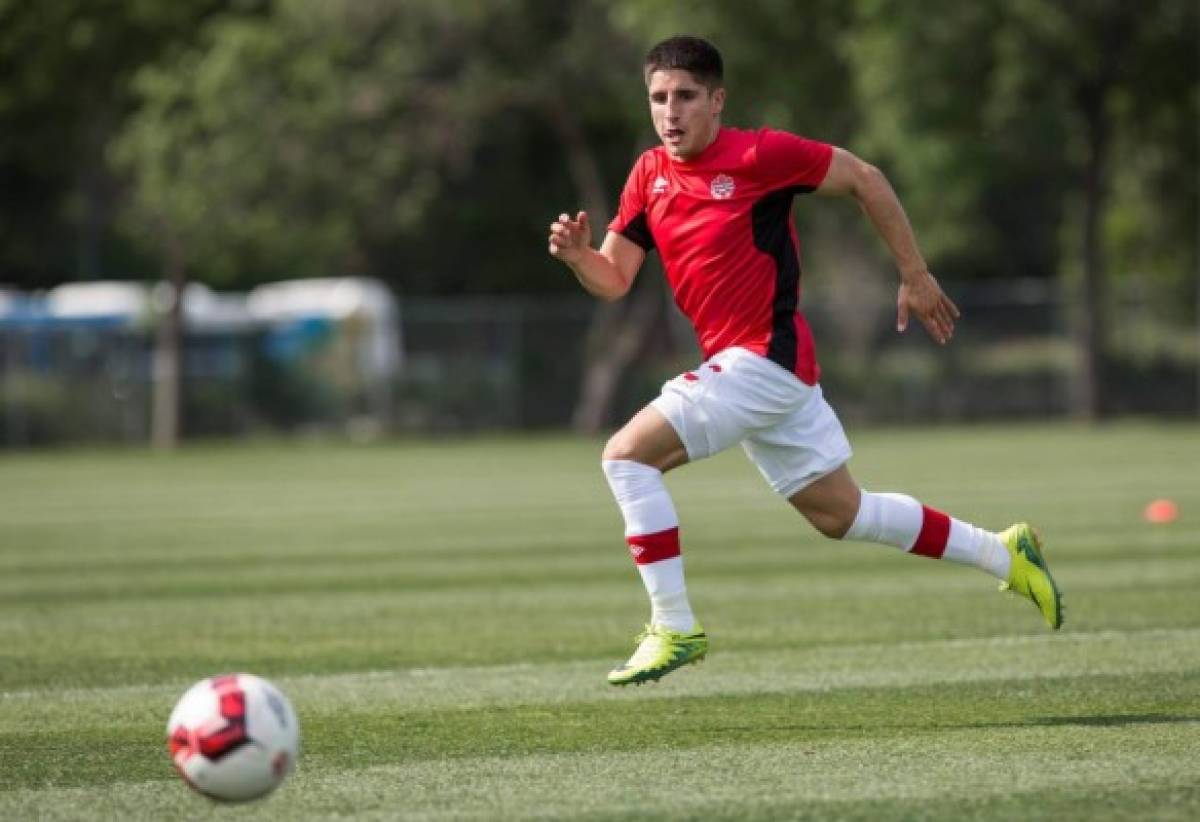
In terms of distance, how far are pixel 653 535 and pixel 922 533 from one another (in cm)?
111

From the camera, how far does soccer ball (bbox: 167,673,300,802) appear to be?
19.1 ft

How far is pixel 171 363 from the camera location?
41062 millimetres

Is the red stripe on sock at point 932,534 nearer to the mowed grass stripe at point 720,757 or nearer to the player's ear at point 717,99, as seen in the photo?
the mowed grass stripe at point 720,757

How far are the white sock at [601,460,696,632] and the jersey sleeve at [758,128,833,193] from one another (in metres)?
1.17

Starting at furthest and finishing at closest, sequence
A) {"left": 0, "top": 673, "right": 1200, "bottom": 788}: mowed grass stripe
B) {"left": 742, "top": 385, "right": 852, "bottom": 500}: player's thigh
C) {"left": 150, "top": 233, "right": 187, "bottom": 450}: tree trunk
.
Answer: {"left": 150, "top": 233, "right": 187, "bottom": 450}: tree trunk
{"left": 742, "top": 385, "right": 852, "bottom": 500}: player's thigh
{"left": 0, "top": 673, "right": 1200, "bottom": 788}: mowed grass stripe

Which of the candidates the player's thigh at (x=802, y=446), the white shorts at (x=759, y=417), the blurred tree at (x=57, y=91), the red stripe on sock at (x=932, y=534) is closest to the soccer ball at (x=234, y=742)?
the white shorts at (x=759, y=417)

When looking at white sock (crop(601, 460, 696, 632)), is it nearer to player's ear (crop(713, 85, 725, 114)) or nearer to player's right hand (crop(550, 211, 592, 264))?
player's right hand (crop(550, 211, 592, 264))

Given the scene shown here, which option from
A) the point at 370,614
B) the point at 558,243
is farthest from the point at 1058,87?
the point at 558,243

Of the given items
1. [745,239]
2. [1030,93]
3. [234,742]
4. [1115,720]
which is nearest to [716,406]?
[745,239]

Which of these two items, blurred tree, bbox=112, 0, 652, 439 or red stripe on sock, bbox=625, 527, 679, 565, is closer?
red stripe on sock, bbox=625, 527, 679, 565

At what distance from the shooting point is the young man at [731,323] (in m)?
7.80

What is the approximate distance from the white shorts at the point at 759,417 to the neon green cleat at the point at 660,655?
645mm

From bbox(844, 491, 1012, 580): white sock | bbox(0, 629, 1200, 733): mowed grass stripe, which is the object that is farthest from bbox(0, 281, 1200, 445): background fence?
bbox(844, 491, 1012, 580): white sock

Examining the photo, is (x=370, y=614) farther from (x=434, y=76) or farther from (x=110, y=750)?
(x=434, y=76)
